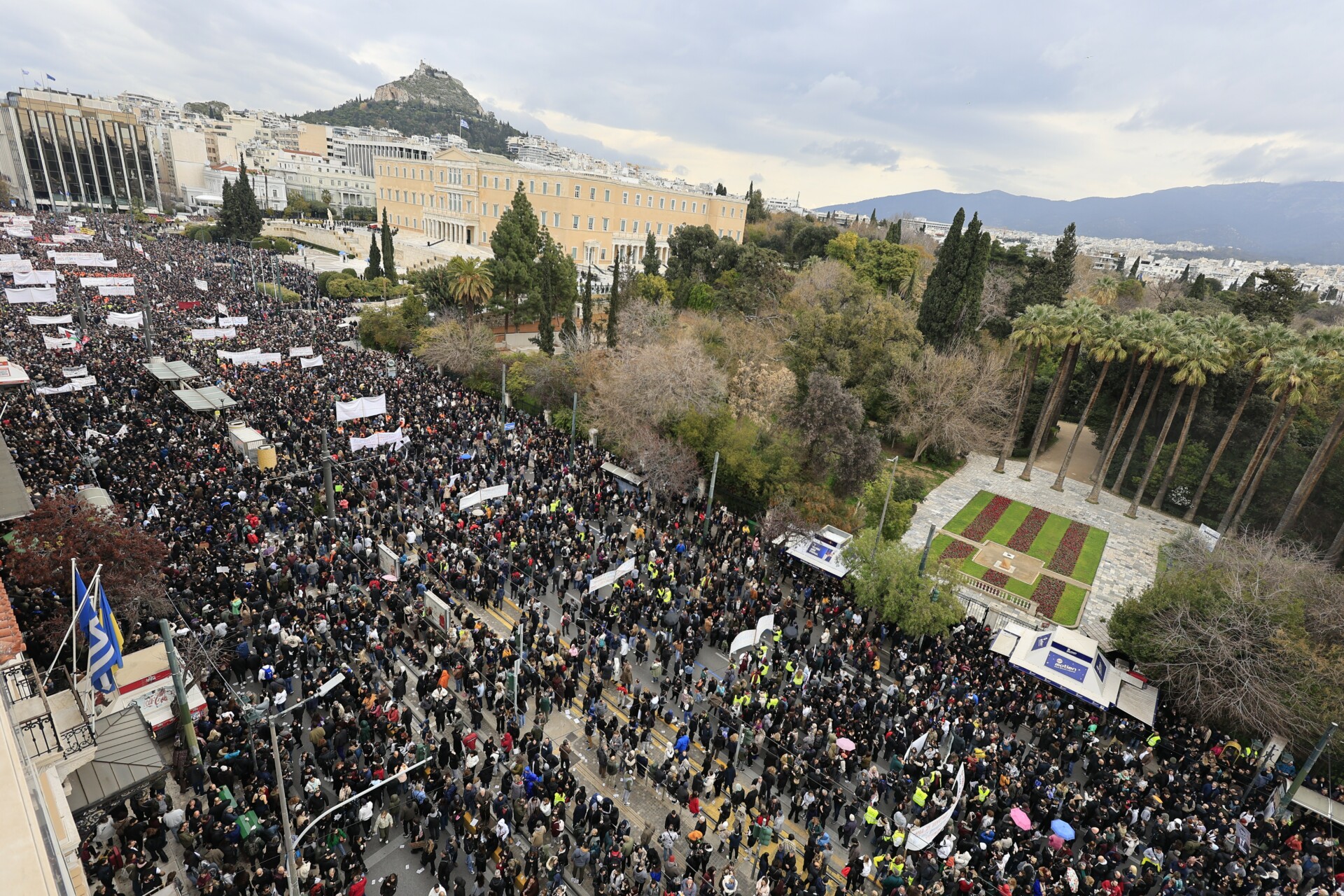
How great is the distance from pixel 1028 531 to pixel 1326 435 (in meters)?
11.5

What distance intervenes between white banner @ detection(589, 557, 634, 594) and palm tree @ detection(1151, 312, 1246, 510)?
2693 cm

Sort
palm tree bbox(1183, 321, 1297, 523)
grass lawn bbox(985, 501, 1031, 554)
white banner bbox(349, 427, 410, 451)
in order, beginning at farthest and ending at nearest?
grass lawn bbox(985, 501, 1031, 554) → palm tree bbox(1183, 321, 1297, 523) → white banner bbox(349, 427, 410, 451)

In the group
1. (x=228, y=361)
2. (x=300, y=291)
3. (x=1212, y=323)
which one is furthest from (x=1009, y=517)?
(x=300, y=291)

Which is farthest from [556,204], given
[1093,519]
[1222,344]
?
[1222,344]

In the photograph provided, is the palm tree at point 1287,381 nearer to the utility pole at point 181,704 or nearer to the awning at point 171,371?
the utility pole at point 181,704

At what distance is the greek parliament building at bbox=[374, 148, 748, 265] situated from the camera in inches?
2714

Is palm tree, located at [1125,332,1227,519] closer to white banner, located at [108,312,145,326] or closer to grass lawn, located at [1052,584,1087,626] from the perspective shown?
grass lawn, located at [1052,584,1087,626]

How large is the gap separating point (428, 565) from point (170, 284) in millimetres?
50843

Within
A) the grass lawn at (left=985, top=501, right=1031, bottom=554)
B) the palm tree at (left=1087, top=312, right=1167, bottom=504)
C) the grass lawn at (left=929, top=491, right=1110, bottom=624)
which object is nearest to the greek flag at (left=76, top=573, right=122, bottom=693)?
the grass lawn at (left=929, top=491, right=1110, bottom=624)

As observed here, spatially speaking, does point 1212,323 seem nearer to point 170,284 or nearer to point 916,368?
point 916,368

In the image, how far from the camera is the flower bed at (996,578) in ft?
84.7

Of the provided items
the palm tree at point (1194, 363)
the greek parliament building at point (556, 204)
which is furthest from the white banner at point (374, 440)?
the greek parliament building at point (556, 204)

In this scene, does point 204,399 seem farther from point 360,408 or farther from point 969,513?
point 969,513

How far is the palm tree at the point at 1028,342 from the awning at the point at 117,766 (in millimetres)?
37271
